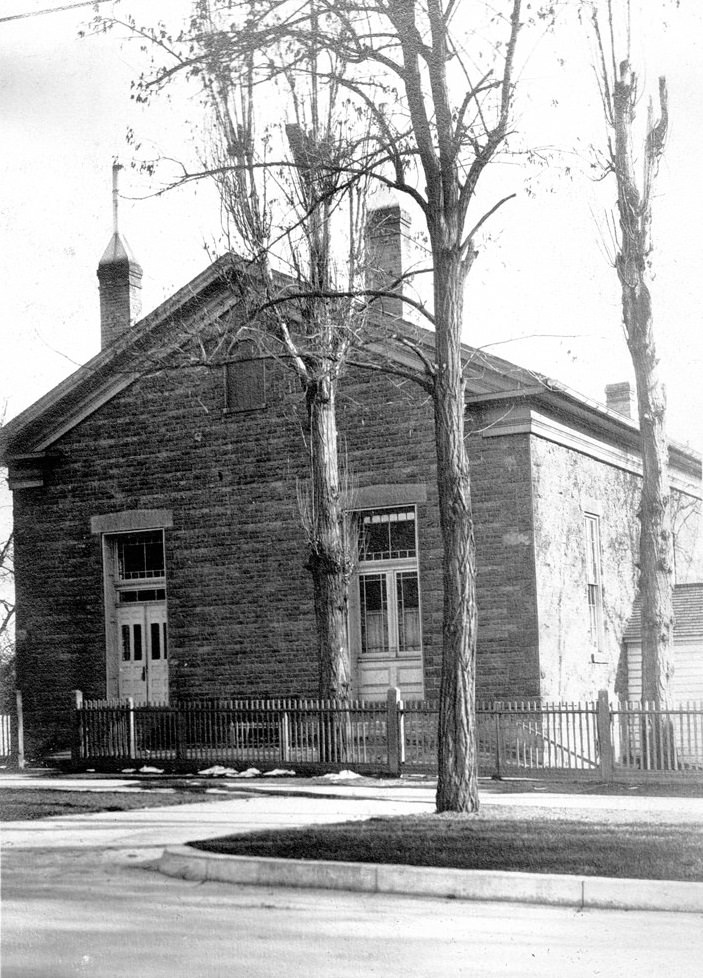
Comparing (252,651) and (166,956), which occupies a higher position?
(252,651)

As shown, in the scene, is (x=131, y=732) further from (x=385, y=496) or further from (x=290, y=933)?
(x=290, y=933)

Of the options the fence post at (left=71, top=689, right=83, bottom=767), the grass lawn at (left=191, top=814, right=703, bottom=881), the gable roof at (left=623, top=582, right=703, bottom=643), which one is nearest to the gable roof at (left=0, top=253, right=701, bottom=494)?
the gable roof at (left=623, top=582, right=703, bottom=643)

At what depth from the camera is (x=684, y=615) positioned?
20.3m

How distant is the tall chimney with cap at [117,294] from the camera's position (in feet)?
73.5

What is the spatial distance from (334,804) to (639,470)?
1065 centimetres

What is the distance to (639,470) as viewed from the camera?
22.2m

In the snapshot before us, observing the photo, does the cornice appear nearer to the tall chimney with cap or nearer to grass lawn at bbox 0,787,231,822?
grass lawn at bbox 0,787,231,822

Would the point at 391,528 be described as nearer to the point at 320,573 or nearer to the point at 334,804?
the point at 320,573

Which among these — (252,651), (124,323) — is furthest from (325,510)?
(124,323)

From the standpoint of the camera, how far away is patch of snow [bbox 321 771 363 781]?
16.6m

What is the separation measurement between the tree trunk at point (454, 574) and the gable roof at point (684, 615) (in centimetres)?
951

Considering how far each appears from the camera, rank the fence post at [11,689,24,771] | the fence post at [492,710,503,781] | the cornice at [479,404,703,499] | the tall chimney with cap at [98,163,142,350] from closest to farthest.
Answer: the fence post at [492,710,503,781], the cornice at [479,404,703,499], the fence post at [11,689,24,771], the tall chimney with cap at [98,163,142,350]

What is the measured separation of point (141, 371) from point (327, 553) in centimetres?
480

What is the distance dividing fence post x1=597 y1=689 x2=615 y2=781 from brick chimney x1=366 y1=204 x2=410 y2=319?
19.5ft
